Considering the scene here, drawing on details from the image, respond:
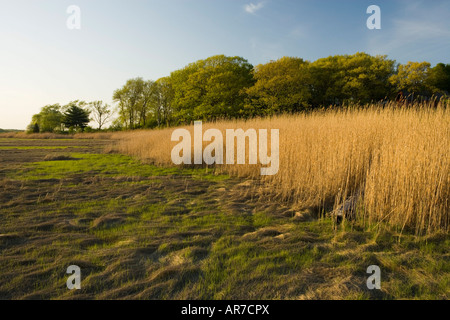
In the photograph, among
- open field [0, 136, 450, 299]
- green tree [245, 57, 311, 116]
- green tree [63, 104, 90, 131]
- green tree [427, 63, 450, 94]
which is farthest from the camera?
green tree [63, 104, 90, 131]

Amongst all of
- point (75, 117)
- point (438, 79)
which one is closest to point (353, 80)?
point (438, 79)

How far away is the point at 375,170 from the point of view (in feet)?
13.2

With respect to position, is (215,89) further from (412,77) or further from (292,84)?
(412,77)

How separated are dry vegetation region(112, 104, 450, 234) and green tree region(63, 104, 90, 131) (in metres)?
55.4

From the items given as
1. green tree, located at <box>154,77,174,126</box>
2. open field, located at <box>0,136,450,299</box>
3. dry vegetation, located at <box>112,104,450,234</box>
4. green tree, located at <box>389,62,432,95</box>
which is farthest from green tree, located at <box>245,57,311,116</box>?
open field, located at <box>0,136,450,299</box>

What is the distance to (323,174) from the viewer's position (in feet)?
16.5

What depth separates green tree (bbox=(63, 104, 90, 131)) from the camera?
52125 millimetres

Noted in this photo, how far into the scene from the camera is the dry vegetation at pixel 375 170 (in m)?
3.55

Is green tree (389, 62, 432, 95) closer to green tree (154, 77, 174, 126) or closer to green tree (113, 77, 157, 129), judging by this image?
green tree (154, 77, 174, 126)

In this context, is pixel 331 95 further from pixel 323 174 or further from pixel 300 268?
pixel 300 268

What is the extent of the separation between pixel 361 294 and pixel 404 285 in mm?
484

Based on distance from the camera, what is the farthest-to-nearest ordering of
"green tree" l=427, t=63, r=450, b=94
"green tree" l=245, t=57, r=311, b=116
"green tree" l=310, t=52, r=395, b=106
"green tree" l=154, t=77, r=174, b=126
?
"green tree" l=154, t=77, r=174, b=126 → "green tree" l=427, t=63, r=450, b=94 → "green tree" l=310, t=52, r=395, b=106 → "green tree" l=245, t=57, r=311, b=116

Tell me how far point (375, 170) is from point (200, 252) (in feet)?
9.88
